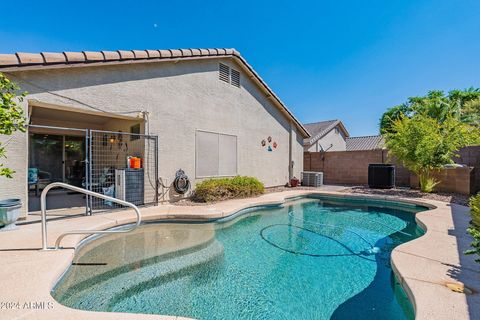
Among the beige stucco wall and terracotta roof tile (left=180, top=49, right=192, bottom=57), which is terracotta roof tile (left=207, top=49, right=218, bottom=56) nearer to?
terracotta roof tile (left=180, top=49, right=192, bottom=57)

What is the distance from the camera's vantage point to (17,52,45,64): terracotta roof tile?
4.68m

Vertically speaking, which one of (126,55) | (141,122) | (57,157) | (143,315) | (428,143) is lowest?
(143,315)

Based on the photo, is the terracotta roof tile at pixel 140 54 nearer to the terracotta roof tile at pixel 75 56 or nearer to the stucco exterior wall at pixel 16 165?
the terracotta roof tile at pixel 75 56

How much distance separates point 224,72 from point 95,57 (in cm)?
507

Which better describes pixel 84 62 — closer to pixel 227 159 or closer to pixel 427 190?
pixel 227 159

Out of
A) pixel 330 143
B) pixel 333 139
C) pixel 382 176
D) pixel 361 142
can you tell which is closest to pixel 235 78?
pixel 382 176

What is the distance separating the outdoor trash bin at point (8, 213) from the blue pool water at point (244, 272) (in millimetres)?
1605

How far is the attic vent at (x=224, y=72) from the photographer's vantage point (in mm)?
9466

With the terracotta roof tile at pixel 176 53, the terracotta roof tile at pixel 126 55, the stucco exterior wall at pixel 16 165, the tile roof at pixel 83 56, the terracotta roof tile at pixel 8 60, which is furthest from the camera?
the terracotta roof tile at pixel 176 53

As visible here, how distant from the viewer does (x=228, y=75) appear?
9812 mm

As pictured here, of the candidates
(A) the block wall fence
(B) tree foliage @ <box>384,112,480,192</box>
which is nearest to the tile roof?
(B) tree foliage @ <box>384,112,480,192</box>

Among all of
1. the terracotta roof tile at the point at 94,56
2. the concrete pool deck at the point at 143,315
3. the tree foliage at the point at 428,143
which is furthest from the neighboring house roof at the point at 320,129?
the terracotta roof tile at the point at 94,56

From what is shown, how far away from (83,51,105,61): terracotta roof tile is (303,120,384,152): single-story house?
612 inches

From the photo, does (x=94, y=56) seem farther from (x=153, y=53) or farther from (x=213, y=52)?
(x=213, y=52)
